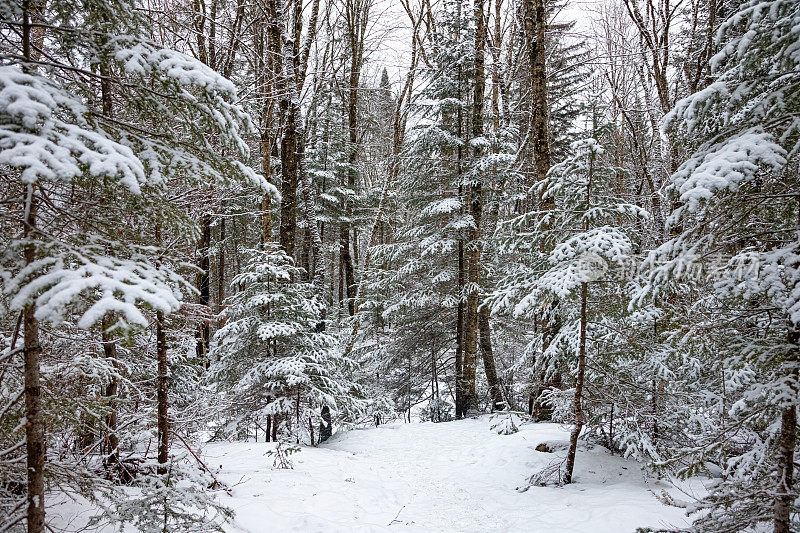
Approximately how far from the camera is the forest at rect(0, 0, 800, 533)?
8.27 feet

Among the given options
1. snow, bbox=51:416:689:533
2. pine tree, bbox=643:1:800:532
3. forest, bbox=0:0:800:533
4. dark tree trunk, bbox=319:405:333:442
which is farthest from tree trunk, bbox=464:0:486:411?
pine tree, bbox=643:1:800:532

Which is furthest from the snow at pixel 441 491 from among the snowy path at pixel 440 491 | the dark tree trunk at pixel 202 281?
the dark tree trunk at pixel 202 281

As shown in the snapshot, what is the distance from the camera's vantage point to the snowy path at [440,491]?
4.51 metres

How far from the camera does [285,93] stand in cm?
796

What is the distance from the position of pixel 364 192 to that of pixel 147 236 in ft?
53.3

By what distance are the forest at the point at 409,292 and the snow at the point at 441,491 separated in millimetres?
71

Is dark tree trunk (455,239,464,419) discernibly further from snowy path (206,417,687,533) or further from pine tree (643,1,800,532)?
pine tree (643,1,800,532)

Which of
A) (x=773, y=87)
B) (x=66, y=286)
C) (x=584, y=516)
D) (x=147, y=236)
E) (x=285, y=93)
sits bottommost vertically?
(x=584, y=516)

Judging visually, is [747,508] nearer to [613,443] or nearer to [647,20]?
[613,443]

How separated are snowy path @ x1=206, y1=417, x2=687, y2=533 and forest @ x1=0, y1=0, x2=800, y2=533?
72 mm

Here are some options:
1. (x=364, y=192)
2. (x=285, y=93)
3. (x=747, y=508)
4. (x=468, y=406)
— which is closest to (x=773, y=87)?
(x=747, y=508)

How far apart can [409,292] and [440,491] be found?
6.10 meters

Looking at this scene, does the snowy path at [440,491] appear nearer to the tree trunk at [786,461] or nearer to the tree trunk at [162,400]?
the tree trunk at [162,400]

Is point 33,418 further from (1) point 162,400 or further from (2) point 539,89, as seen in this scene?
(2) point 539,89
